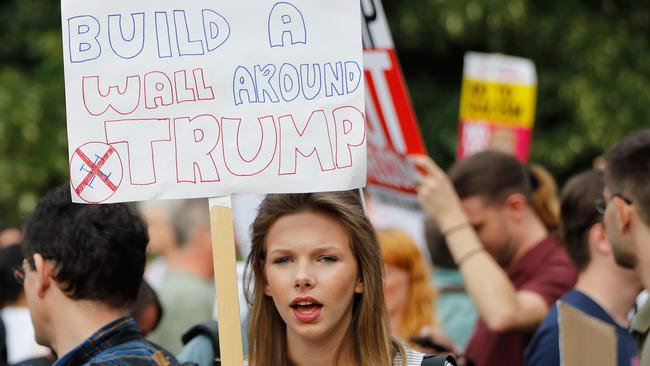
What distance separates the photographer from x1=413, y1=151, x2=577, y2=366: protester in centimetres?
504

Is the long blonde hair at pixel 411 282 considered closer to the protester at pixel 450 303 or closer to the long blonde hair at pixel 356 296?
the protester at pixel 450 303

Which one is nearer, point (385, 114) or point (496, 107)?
point (385, 114)

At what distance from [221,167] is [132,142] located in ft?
0.82

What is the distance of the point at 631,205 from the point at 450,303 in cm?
276

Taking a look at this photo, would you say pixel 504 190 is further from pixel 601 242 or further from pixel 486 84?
pixel 486 84

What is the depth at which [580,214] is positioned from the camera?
4906mm

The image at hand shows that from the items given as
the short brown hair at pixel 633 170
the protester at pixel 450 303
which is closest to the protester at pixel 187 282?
the protester at pixel 450 303

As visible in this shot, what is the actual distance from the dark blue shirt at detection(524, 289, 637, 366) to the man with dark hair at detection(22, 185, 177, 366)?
4.68 feet

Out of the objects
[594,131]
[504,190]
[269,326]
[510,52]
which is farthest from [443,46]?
[269,326]

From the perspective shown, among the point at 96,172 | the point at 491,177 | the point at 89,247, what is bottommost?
the point at 89,247

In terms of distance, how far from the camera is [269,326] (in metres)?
3.69

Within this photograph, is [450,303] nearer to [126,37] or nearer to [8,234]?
[8,234]

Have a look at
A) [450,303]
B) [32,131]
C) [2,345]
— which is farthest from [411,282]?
[32,131]

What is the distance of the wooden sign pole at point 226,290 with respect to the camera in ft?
11.1
